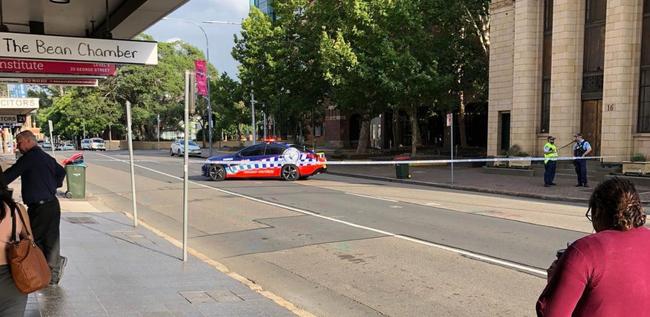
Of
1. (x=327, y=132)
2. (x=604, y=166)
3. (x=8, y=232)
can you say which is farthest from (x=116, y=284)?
(x=327, y=132)

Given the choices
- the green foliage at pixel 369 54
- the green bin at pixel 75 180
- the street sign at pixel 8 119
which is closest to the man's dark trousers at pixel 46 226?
the green bin at pixel 75 180

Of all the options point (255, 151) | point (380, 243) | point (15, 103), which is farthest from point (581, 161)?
point (15, 103)

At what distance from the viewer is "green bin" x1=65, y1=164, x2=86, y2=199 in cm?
1522

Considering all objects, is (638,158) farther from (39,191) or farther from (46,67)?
(39,191)

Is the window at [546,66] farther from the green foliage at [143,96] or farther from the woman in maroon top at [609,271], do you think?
the green foliage at [143,96]

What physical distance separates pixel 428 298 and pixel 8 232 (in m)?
4.32

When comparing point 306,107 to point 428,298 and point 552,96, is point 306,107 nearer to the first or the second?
point 552,96

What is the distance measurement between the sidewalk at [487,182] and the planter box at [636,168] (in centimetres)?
91

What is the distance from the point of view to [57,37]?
753 cm

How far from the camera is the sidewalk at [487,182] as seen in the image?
1688cm

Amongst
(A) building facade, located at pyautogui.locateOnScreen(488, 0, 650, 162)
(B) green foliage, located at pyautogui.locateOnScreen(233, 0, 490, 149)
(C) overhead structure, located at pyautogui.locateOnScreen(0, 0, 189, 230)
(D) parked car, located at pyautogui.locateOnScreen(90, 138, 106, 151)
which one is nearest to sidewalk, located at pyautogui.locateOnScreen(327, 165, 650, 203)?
(A) building facade, located at pyautogui.locateOnScreen(488, 0, 650, 162)

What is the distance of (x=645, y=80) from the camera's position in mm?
20500

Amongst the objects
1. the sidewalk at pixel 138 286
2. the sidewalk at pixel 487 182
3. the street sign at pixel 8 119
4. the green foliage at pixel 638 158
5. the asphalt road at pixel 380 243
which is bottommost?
the sidewalk at pixel 487 182

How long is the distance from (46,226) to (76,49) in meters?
2.90
